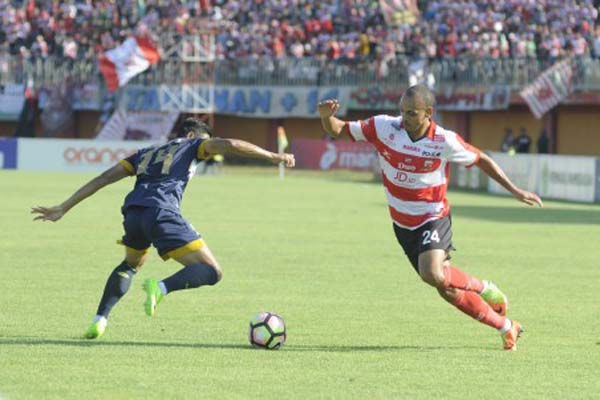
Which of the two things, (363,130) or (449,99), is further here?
(449,99)

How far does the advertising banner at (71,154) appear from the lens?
48.4 m

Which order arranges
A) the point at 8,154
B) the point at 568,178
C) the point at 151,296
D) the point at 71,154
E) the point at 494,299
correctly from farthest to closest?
the point at 8,154 < the point at 71,154 < the point at 568,178 < the point at 494,299 < the point at 151,296

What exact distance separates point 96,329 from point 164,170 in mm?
1347

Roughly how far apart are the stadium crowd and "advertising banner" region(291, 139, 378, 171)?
3.25 meters

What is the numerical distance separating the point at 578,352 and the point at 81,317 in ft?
14.4

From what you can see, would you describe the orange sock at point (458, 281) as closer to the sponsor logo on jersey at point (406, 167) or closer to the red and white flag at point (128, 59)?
the sponsor logo on jersey at point (406, 167)

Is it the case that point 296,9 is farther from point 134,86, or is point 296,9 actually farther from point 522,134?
point 522,134

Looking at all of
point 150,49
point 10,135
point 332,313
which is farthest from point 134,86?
point 332,313

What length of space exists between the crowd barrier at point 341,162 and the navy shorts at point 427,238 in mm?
24883

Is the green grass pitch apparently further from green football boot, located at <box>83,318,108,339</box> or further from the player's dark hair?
the player's dark hair

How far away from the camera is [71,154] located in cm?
4884

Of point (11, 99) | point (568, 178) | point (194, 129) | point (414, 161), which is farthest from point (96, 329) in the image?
point (11, 99)

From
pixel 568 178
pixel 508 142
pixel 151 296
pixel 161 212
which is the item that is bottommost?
pixel 508 142

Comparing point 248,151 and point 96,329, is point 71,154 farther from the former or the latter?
point 248,151
